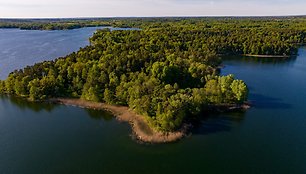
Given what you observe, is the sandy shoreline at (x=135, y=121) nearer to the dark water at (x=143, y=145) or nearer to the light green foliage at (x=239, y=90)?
the dark water at (x=143, y=145)

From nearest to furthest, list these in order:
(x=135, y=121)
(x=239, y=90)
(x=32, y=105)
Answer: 1. (x=135, y=121)
2. (x=239, y=90)
3. (x=32, y=105)

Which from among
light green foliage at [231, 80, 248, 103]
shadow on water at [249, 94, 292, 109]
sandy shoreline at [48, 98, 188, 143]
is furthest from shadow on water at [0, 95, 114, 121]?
shadow on water at [249, 94, 292, 109]

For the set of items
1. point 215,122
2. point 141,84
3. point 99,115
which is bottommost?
A: point 99,115

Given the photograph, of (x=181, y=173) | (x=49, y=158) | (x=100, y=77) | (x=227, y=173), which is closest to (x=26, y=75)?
(x=100, y=77)

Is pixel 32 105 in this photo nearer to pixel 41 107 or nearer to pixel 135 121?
pixel 41 107

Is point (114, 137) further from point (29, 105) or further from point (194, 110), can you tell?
point (29, 105)

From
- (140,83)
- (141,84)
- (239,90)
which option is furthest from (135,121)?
(239,90)

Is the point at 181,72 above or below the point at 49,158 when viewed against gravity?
above
